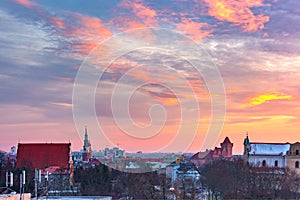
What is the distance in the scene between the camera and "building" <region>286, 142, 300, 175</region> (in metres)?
75.3

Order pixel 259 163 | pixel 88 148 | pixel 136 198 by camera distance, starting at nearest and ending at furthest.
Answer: pixel 136 198, pixel 259 163, pixel 88 148

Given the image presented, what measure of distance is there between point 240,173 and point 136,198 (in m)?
19.2

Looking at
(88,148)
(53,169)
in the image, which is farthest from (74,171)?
(88,148)

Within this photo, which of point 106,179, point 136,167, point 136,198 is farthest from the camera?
point 136,167

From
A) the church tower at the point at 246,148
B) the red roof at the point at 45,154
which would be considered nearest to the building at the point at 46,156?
the red roof at the point at 45,154

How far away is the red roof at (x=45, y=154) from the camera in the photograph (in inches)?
2504

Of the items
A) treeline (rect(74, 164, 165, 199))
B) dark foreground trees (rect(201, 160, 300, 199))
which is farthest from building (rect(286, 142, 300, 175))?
treeline (rect(74, 164, 165, 199))

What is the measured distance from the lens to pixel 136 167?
68312 millimetres

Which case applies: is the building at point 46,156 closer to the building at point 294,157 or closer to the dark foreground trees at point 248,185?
the dark foreground trees at point 248,185

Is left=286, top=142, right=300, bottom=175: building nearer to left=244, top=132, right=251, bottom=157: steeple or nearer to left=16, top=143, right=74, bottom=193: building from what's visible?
left=244, top=132, right=251, bottom=157: steeple

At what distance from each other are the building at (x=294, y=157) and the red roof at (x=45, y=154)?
3290 centimetres

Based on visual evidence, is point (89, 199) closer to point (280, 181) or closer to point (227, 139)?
point (280, 181)

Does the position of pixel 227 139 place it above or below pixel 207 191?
above

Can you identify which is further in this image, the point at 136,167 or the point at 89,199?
the point at 136,167
